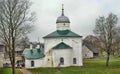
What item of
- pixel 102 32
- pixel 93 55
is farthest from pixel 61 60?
pixel 93 55

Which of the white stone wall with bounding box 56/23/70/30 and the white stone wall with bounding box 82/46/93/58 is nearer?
the white stone wall with bounding box 56/23/70/30

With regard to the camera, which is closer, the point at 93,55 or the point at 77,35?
the point at 77,35

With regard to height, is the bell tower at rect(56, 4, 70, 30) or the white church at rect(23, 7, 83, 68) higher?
the bell tower at rect(56, 4, 70, 30)

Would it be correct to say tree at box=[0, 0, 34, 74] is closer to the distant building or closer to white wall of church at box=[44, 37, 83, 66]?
white wall of church at box=[44, 37, 83, 66]

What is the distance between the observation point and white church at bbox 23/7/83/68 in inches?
2594

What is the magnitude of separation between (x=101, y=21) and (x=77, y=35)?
6.96m

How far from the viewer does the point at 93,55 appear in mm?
126312

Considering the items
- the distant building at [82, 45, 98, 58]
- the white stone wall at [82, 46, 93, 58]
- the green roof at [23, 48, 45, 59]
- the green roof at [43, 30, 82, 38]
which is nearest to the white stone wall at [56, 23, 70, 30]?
the green roof at [43, 30, 82, 38]

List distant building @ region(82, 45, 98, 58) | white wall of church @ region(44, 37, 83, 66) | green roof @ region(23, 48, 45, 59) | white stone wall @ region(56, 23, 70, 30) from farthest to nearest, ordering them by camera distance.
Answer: distant building @ region(82, 45, 98, 58), white stone wall @ region(56, 23, 70, 30), green roof @ region(23, 48, 45, 59), white wall of church @ region(44, 37, 83, 66)

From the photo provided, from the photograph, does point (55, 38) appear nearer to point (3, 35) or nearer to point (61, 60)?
point (61, 60)

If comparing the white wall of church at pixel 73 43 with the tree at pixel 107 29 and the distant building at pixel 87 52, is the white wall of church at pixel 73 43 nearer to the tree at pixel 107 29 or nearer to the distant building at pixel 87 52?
the tree at pixel 107 29

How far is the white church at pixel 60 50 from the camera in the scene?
65875mm

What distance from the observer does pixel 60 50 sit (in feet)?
216

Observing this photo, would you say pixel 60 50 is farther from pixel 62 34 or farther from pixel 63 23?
pixel 63 23
